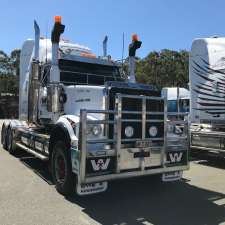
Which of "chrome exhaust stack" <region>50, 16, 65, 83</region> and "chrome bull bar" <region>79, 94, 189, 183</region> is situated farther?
"chrome exhaust stack" <region>50, 16, 65, 83</region>

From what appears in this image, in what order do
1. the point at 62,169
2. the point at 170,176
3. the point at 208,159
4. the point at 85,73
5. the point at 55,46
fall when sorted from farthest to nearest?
the point at 208,159
the point at 85,73
the point at 55,46
the point at 170,176
the point at 62,169

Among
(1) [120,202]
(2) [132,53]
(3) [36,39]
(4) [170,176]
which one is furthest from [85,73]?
(1) [120,202]

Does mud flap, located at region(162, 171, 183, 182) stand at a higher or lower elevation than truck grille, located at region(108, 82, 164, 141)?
lower

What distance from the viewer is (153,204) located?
619 cm

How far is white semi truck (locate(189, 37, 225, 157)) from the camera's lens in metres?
10.1

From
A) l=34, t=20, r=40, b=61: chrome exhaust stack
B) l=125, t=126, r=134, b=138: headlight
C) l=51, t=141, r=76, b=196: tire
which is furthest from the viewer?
l=34, t=20, r=40, b=61: chrome exhaust stack

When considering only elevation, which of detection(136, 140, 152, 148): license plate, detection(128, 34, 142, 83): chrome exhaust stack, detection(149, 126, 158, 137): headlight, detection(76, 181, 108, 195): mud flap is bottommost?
detection(76, 181, 108, 195): mud flap

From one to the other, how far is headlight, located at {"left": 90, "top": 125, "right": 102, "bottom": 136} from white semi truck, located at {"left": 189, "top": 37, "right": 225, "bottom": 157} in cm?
518

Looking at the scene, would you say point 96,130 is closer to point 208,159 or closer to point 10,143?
point 208,159

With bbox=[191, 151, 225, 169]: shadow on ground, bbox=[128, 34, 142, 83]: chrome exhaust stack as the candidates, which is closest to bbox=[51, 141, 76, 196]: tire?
bbox=[128, 34, 142, 83]: chrome exhaust stack

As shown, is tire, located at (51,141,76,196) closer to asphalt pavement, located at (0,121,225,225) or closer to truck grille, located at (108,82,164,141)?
asphalt pavement, located at (0,121,225,225)

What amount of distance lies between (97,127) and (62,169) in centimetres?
129

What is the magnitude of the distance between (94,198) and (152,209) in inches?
48.2

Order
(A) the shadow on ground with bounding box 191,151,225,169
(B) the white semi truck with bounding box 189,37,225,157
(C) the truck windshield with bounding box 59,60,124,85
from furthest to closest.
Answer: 1. (A) the shadow on ground with bounding box 191,151,225,169
2. (B) the white semi truck with bounding box 189,37,225,157
3. (C) the truck windshield with bounding box 59,60,124,85
